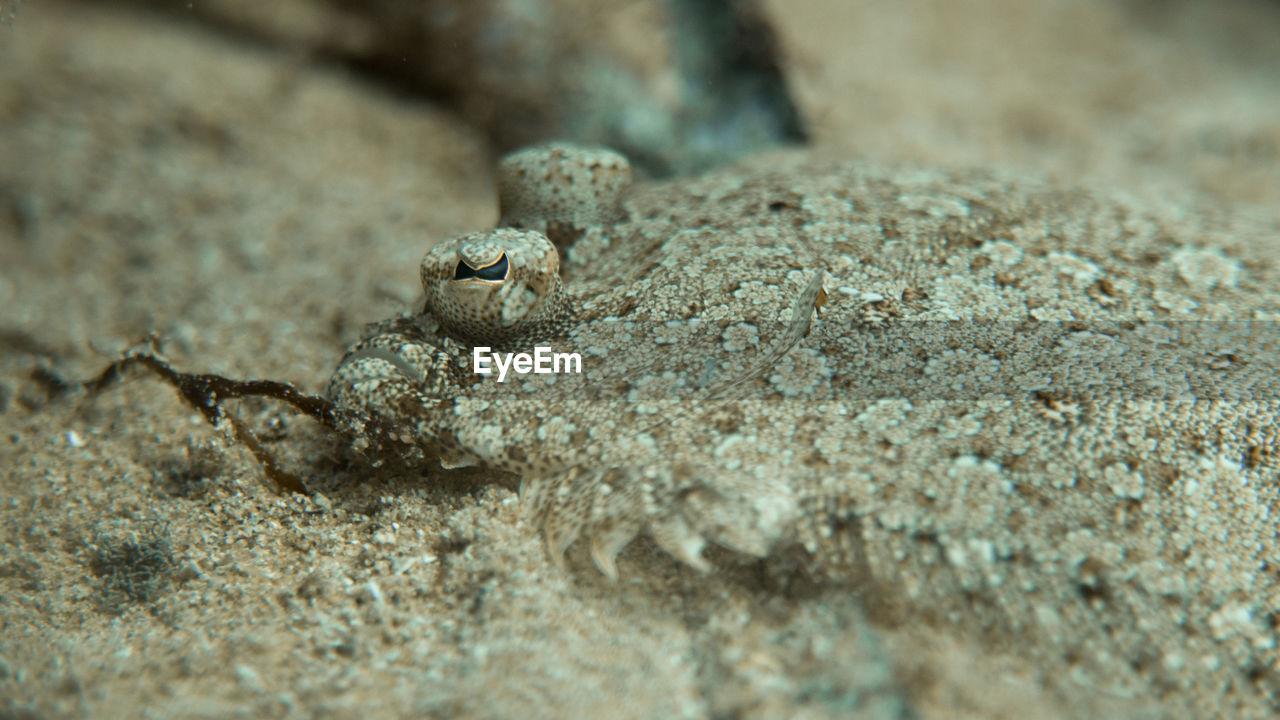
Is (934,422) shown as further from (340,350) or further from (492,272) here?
(340,350)

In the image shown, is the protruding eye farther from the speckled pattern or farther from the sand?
the sand

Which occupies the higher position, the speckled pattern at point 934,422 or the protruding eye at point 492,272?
the protruding eye at point 492,272

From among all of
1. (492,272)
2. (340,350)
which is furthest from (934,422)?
(340,350)

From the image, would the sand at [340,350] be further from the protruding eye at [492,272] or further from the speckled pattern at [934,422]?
the protruding eye at [492,272]

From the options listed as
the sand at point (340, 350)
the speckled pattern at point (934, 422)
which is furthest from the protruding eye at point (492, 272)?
the sand at point (340, 350)

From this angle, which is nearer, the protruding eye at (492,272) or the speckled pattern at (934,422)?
the speckled pattern at (934,422)

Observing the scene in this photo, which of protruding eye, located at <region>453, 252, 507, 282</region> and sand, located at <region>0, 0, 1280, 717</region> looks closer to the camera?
sand, located at <region>0, 0, 1280, 717</region>

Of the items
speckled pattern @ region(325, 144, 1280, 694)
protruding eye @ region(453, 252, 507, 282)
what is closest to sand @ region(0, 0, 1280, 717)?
speckled pattern @ region(325, 144, 1280, 694)

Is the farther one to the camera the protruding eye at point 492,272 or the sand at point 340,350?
the protruding eye at point 492,272

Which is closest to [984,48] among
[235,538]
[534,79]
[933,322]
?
[534,79]
